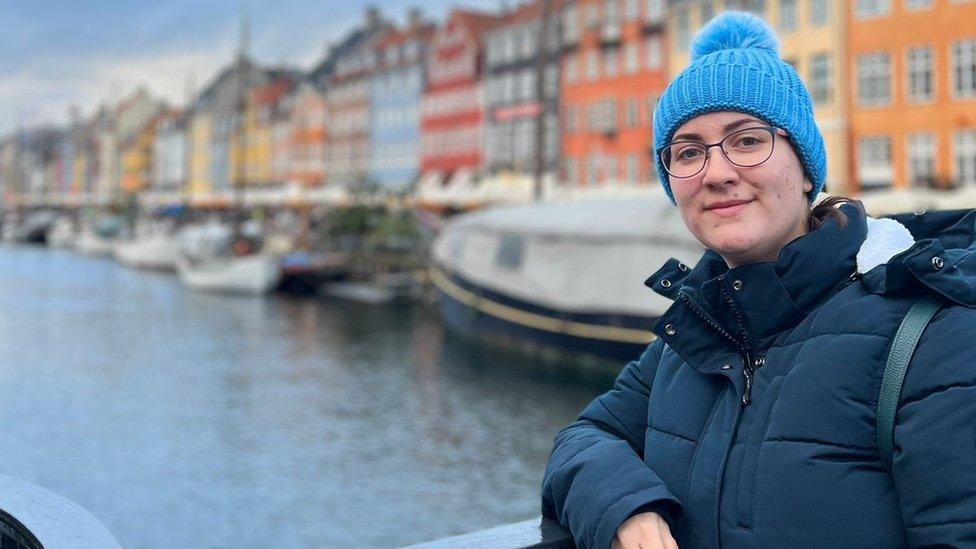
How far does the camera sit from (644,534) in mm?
1617

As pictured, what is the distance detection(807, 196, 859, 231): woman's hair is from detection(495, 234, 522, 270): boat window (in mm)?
17304

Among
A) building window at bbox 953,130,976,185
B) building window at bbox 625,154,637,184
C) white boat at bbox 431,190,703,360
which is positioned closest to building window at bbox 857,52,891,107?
building window at bbox 953,130,976,185

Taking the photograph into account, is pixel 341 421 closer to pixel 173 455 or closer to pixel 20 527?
pixel 173 455

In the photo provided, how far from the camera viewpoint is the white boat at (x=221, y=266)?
111 feet

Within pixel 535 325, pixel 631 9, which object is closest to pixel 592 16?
pixel 631 9

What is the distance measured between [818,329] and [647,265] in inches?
580

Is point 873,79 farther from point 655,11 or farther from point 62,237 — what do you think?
point 62,237

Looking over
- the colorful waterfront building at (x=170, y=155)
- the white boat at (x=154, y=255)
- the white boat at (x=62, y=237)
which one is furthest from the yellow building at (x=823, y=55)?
the colorful waterfront building at (x=170, y=155)

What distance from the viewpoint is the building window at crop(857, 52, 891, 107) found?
30.7 metres

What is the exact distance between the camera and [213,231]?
43625 millimetres

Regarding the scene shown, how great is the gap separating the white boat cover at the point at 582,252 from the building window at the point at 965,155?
45.7ft

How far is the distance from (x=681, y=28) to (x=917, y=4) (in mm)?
9781

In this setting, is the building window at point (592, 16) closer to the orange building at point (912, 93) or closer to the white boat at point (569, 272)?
the orange building at point (912, 93)

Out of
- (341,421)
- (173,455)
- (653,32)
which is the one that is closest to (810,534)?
(173,455)
